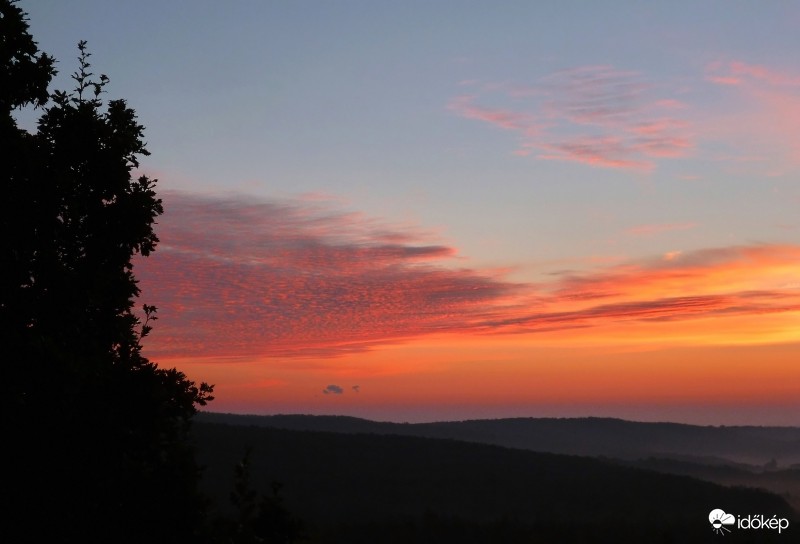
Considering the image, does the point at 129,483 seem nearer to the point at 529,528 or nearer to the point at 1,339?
the point at 1,339

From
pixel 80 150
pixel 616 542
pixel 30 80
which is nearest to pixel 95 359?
pixel 80 150

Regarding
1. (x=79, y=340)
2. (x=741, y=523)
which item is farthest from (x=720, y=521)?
(x=79, y=340)

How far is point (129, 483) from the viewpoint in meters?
21.3

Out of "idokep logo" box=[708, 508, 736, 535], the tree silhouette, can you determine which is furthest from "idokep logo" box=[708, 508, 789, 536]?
the tree silhouette

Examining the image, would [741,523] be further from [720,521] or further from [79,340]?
[79,340]

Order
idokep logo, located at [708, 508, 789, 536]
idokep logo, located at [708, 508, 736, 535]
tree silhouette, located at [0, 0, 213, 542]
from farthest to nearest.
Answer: idokep logo, located at [708, 508, 736, 535], idokep logo, located at [708, 508, 789, 536], tree silhouette, located at [0, 0, 213, 542]

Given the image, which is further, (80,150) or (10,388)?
(80,150)

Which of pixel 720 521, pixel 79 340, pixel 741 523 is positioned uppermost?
pixel 79 340

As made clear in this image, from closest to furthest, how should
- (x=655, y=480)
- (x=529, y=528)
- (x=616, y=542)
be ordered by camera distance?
(x=616, y=542)
(x=529, y=528)
(x=655, y=480)

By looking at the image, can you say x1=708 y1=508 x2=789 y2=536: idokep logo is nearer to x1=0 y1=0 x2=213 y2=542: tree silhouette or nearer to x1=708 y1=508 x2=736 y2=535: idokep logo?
x1=708 y1=508 x2=736 y2=535: idokep logo

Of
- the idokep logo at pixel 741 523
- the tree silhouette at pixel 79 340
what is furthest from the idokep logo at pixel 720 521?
the tree silhouette at pixel 79 340

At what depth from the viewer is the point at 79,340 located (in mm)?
22859

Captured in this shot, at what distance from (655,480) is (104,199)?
19514 cm

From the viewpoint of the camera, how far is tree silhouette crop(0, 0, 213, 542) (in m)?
21.0
